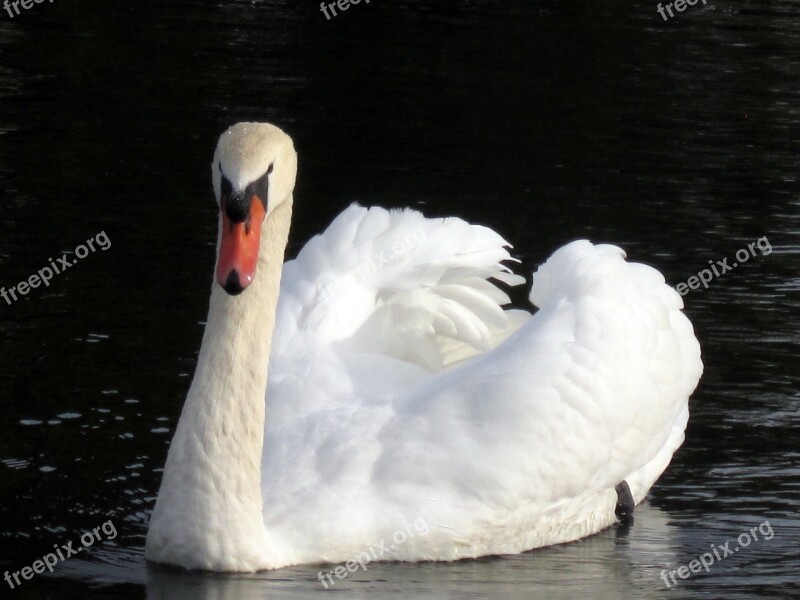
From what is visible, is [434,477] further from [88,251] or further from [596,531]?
[88,251]

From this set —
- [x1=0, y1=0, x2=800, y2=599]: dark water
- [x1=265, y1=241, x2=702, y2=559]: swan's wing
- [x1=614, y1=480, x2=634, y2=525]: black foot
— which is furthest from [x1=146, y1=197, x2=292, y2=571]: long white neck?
[x1=614, y1=480, x2=634, y2=525]: black foot

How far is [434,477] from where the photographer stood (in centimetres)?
713

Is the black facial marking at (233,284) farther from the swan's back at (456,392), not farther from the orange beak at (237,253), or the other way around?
the swan's back at (456,392)

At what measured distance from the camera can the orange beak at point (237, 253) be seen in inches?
248

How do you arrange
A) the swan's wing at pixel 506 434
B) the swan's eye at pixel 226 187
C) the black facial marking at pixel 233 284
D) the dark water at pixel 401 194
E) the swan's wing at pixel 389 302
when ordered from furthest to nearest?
the swan's wing at pixel 389 302 < the dark water at pixel 401 194 < the swan's wing at pixel 506 434 < the swan's eye at pixel 226 187 < the black facial marking at pixel 233 284

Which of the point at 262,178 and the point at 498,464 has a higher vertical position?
the point at 262,178

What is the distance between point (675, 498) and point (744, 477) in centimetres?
35

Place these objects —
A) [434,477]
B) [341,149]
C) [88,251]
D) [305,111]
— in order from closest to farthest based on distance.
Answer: [434,477]
[88,251]
[341,149]
[305,111]

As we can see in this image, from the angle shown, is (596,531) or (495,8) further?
(495,8)

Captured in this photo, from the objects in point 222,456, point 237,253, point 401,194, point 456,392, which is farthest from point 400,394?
point 401,194

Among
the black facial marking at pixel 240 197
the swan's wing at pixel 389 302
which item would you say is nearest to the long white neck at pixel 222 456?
the black facial marking at pixel 240 197

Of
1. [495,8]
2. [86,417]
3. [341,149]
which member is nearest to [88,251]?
[86,417]

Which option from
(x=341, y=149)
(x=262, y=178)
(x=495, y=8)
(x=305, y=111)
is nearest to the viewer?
(x=262, y=178)

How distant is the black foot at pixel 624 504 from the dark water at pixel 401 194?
11cm
